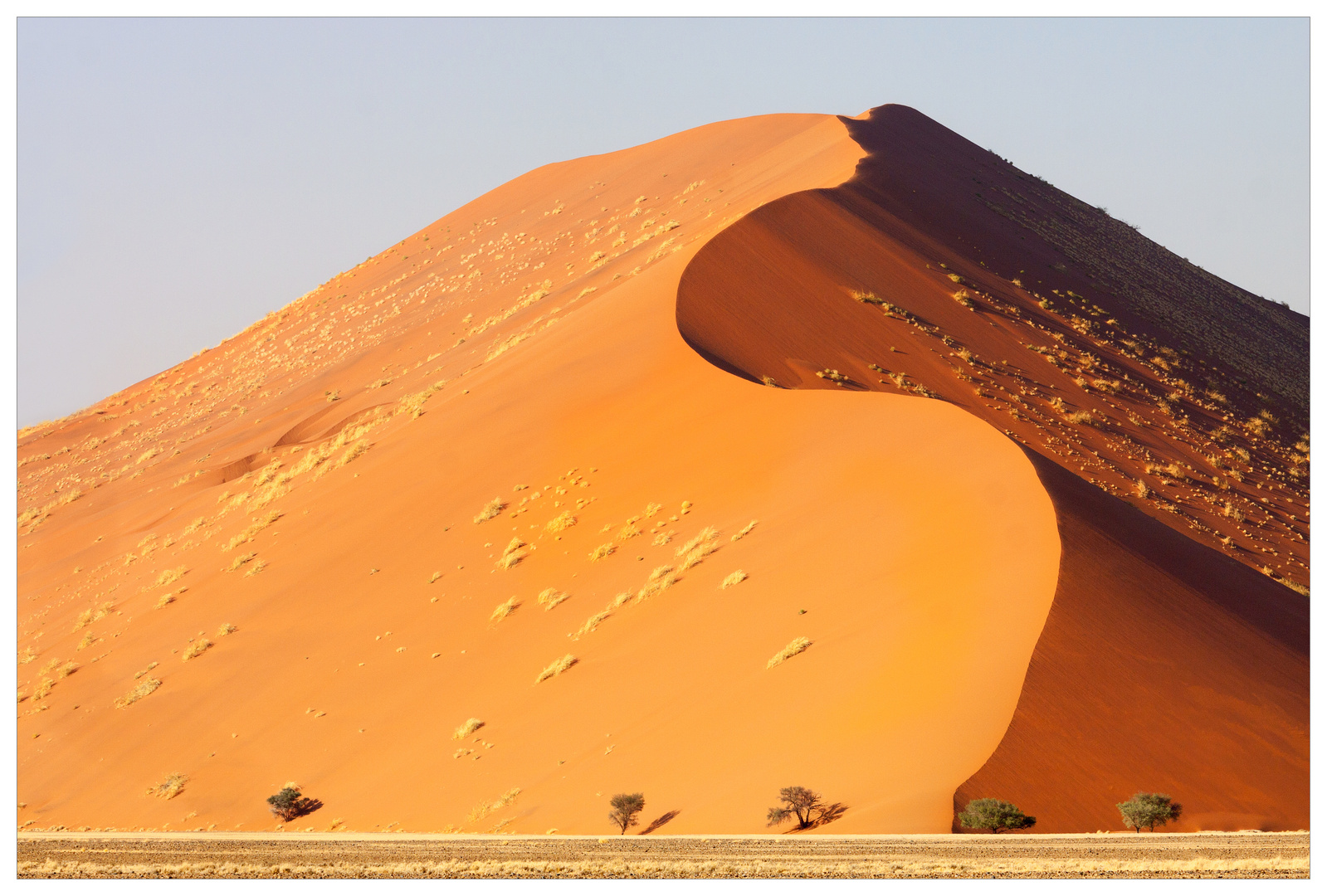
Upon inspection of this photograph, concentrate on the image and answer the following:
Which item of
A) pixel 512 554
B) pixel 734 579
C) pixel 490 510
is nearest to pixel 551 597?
pixel 512 554

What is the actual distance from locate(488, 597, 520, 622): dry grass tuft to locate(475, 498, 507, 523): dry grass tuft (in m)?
3.06

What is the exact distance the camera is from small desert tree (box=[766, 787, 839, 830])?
1384 centimetres

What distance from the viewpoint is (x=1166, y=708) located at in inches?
597

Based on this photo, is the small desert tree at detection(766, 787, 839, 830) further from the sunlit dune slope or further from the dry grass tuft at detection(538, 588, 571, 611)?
the dry grass tuft at detection(538, 588, 571, 611)

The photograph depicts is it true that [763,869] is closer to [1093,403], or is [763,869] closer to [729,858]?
[729,858]

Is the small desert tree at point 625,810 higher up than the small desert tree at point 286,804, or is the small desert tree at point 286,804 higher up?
the small desert tree at point 286,804

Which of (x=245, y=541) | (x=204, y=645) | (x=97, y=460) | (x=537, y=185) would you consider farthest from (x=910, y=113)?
(x=204, y=645)

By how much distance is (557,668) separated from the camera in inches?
746

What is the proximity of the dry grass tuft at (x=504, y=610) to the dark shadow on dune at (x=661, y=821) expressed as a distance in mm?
6929

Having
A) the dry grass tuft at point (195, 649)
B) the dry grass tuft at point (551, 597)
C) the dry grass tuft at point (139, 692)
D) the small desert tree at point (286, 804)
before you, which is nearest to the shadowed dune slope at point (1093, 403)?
the dry grass tuft at point (551, 597)

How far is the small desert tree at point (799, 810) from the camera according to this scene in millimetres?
13844

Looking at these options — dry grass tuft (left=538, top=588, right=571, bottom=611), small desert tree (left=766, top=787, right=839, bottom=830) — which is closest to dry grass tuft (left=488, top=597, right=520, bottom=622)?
dry grass tuft (left=538, top=588, right=571, bottom=611)

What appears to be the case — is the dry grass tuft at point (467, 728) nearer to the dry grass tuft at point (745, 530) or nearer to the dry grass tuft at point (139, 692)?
the dry grass tuft at point (745, 530)

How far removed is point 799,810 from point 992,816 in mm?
2002
